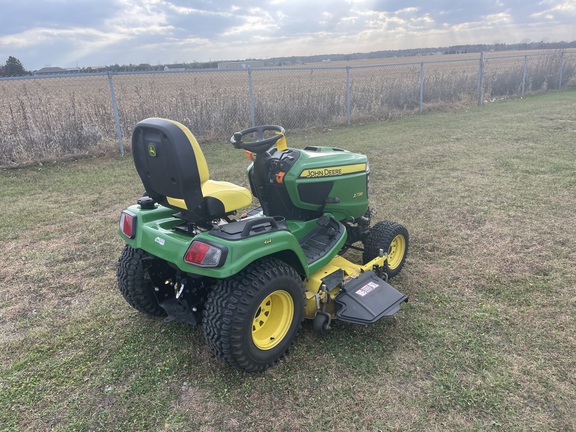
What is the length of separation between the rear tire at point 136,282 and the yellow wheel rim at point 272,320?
89cm

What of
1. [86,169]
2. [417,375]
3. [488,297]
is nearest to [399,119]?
[86,169]

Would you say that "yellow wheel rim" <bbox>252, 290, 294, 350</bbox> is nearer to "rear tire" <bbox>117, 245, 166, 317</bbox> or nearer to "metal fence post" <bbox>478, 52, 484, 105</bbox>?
"rear tire" <bbox>117, 245, 166, 317</bbox>

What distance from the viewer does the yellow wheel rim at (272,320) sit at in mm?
2545

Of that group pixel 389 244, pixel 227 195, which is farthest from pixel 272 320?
pixel 389 244

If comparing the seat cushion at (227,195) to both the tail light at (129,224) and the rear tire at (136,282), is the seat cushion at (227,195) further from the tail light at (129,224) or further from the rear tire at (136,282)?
the rear tire at (136,282)

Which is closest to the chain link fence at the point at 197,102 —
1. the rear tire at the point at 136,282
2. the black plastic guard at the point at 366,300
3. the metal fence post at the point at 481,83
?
the metal fence post at the point at 481,83

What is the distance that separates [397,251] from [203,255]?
6.77ft

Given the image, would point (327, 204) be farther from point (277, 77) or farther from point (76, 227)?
point (277, 77)

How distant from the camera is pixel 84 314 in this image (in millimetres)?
3186

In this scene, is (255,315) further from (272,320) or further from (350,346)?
(350,346)

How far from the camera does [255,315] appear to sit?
2.44 meters

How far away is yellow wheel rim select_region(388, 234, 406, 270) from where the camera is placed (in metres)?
3.66

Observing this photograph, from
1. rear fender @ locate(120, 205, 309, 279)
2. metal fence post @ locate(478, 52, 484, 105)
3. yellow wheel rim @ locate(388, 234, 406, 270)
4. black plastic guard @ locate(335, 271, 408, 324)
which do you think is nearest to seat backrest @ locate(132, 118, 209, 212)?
rear fender @ locate(120, 205, 309, 279)

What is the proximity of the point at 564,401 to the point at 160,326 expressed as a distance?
8.35ft
